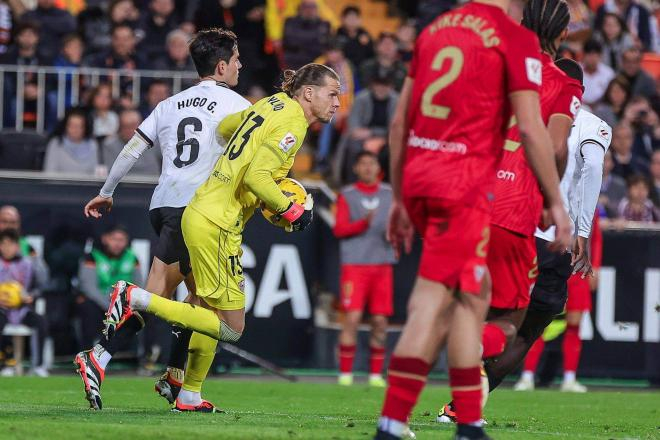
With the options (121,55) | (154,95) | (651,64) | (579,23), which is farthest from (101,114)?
(651,64)

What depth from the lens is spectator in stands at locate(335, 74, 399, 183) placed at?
18.3 metres

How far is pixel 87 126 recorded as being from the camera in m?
16.9

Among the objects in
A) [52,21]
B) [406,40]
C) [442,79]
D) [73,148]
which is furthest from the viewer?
[406,40]

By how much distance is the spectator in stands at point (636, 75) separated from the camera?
2006 cm

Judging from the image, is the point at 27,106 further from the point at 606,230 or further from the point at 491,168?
the point at 491,168

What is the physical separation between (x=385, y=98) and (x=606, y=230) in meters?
3.63

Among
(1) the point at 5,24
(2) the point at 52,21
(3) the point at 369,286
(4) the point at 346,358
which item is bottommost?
(4) the point at 346,358

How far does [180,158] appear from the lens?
970cm

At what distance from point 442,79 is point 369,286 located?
9.53 metres

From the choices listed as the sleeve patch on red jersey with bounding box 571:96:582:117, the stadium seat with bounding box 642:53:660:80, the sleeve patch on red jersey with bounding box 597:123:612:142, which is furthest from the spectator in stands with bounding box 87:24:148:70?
the sleeve patch on red jersey with bounding box 571:96:582:117

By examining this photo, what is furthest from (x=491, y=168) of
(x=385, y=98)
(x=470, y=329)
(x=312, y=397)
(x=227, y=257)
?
(x=385, y=98)

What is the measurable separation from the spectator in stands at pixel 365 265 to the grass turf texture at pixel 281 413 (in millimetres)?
915

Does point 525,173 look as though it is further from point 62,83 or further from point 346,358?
point 62,83

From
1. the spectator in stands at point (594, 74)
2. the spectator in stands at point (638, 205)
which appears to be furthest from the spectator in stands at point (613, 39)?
the spectator in stands at point (638, 205)
